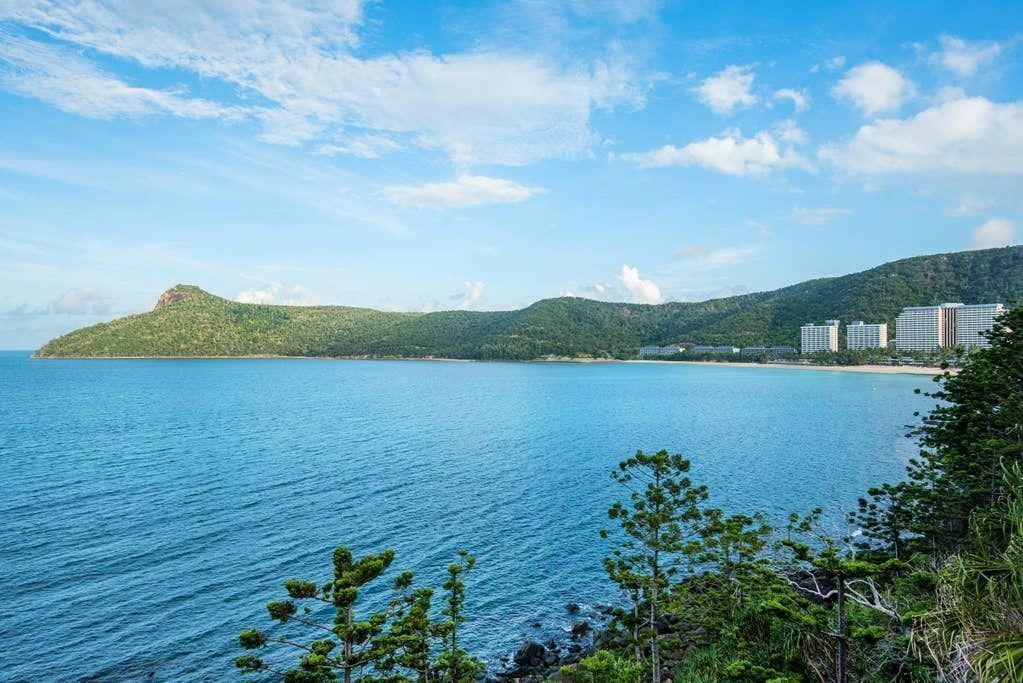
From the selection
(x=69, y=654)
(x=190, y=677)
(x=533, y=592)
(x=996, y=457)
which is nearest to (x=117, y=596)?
(x=69, y=654)

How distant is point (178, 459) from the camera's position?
5456 cm

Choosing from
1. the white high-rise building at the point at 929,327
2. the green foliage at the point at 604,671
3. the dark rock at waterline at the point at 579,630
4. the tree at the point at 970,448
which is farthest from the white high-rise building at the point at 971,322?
the green foliage at the point at 604,671

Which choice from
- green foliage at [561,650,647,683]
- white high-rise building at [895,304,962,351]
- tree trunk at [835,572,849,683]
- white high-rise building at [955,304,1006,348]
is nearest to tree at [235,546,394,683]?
green foliage at [561,650,647,683]

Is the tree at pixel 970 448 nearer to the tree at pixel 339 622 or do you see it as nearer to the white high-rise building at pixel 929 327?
the tree at pixel 339 622

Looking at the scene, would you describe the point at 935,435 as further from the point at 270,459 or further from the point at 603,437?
the point at 270,459

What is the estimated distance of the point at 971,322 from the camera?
186 meters

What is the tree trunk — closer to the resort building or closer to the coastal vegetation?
the coastal vegetation

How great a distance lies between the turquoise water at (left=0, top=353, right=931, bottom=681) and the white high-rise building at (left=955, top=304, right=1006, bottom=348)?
375 feet

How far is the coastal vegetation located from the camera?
7.08m

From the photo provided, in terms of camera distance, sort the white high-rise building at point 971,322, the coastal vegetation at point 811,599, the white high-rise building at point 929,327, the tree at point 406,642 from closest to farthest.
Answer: the coastal vegetation at point 811,599, the tree at point 406,642, the white high-rise building at point 971,322, the white high-rise building at point 929,327

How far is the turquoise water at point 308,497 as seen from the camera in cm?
2519

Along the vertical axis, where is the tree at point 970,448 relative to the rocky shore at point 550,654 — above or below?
above

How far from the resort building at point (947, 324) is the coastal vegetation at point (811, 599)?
196028 mm

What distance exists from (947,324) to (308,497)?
219m
